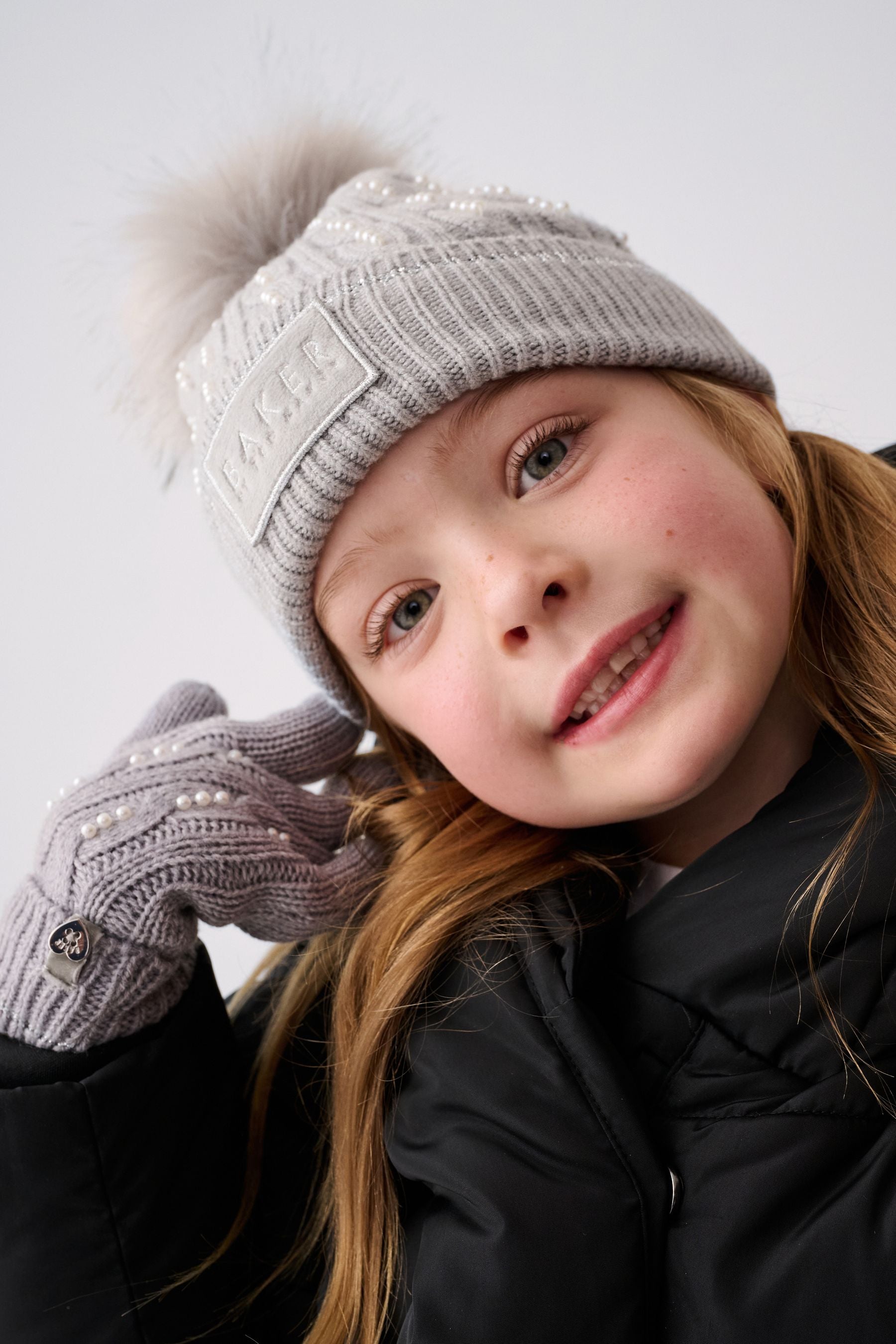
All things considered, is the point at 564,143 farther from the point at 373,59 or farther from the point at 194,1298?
the point at 194,1298

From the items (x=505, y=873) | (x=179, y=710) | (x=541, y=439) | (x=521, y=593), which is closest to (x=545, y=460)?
(x=541, y=439)

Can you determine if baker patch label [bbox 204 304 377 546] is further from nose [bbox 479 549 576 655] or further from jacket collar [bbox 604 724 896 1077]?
jacket collar [bbox 604 724 896 1077]

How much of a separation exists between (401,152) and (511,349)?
421 millimetres

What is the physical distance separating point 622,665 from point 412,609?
0.62 ft


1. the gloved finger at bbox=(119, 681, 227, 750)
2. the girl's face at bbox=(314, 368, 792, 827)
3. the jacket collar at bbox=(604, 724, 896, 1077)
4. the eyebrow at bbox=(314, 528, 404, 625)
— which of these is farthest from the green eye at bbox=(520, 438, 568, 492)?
the gloved finger at bbox=(119, 681, 227, 750)

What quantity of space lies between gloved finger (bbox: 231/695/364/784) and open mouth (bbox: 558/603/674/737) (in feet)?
1.13

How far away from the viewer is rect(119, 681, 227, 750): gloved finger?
1.08 meters

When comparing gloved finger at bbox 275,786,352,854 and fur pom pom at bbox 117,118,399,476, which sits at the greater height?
fur pom pom at bbox 117,118,399,476

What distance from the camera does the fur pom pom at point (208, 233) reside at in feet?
3.44

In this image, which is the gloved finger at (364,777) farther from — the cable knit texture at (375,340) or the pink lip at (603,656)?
the pink lip at (603,656)

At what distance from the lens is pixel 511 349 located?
0.83 metres

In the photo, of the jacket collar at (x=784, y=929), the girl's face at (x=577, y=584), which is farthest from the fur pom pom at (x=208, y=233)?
the jacket collar at (x=784, y=929)

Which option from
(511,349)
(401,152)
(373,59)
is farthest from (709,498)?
(373,59)

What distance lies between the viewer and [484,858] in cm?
96
